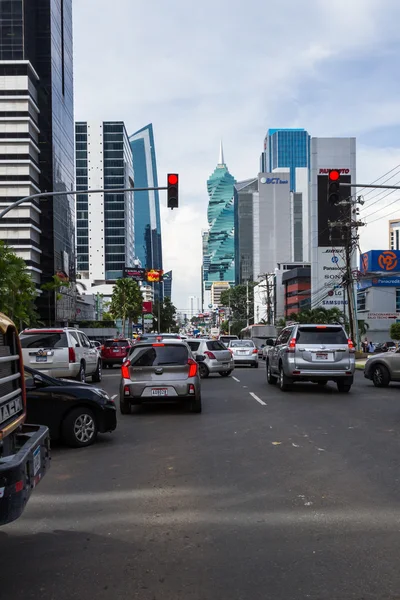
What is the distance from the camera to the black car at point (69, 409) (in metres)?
9.12

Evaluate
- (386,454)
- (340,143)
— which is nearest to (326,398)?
(386,454)

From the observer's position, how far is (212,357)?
79.5ft

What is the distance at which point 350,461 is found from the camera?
8.11 m

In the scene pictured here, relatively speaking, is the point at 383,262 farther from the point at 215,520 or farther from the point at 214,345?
the point at 215,520

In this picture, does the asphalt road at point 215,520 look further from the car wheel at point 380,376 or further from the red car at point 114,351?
the red car at point 114,351

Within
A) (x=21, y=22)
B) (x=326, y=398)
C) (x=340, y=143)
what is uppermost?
(x=21, y=22)

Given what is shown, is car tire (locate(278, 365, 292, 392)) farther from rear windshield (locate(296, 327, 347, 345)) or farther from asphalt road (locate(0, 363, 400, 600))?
asphalt road (locate(0, 363, 400, 600))

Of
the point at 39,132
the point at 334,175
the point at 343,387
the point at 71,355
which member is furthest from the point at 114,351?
the point at 39,132

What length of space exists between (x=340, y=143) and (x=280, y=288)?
46.7m

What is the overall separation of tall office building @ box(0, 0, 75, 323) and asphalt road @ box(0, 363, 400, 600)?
78.7 meters

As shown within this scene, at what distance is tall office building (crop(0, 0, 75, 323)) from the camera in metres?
84.3

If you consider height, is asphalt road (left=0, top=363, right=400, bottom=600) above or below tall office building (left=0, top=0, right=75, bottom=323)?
below

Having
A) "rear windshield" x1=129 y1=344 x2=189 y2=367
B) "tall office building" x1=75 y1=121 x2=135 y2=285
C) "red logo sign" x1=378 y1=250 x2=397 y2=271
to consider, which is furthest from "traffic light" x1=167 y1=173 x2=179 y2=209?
"tall office building" x1=75 y1=121 x2=135 y2=285

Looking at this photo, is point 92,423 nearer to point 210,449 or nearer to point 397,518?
point 210,449
